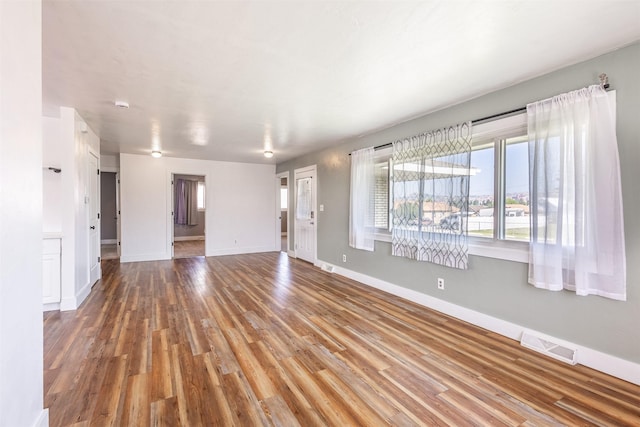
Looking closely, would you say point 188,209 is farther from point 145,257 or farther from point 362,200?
point 362,200

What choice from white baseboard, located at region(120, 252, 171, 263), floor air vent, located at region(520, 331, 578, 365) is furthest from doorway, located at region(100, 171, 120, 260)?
floor air vent, located at region(520, 331, 578, 365)

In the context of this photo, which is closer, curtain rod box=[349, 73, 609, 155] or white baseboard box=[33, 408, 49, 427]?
white baseboard box=[33, 408, 49, 427]

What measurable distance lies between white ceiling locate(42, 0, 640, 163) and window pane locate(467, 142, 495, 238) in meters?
0.64

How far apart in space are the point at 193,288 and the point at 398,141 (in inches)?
145

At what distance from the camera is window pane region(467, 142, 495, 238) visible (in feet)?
9.91

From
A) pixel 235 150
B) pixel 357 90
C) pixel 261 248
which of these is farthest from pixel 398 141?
pixel 261 248

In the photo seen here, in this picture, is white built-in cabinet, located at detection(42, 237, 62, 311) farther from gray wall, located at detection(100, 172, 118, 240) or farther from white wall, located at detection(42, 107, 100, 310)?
gray wall, located at detection(100, 172, 118, 240)

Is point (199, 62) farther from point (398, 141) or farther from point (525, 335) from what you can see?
point (525, 335)

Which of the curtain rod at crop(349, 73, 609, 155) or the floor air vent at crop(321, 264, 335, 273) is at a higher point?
the curtain rod at crop(349, 73, 609, 155)

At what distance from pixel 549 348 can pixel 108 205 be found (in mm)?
10774

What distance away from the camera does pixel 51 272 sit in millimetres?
3449

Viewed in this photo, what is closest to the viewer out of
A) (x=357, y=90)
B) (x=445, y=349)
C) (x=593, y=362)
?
(x=593, y=362)

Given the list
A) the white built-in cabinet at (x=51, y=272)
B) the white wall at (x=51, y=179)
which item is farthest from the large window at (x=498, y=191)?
the white wall at (x=51, y=179)

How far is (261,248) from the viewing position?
→ 25.8 feet
